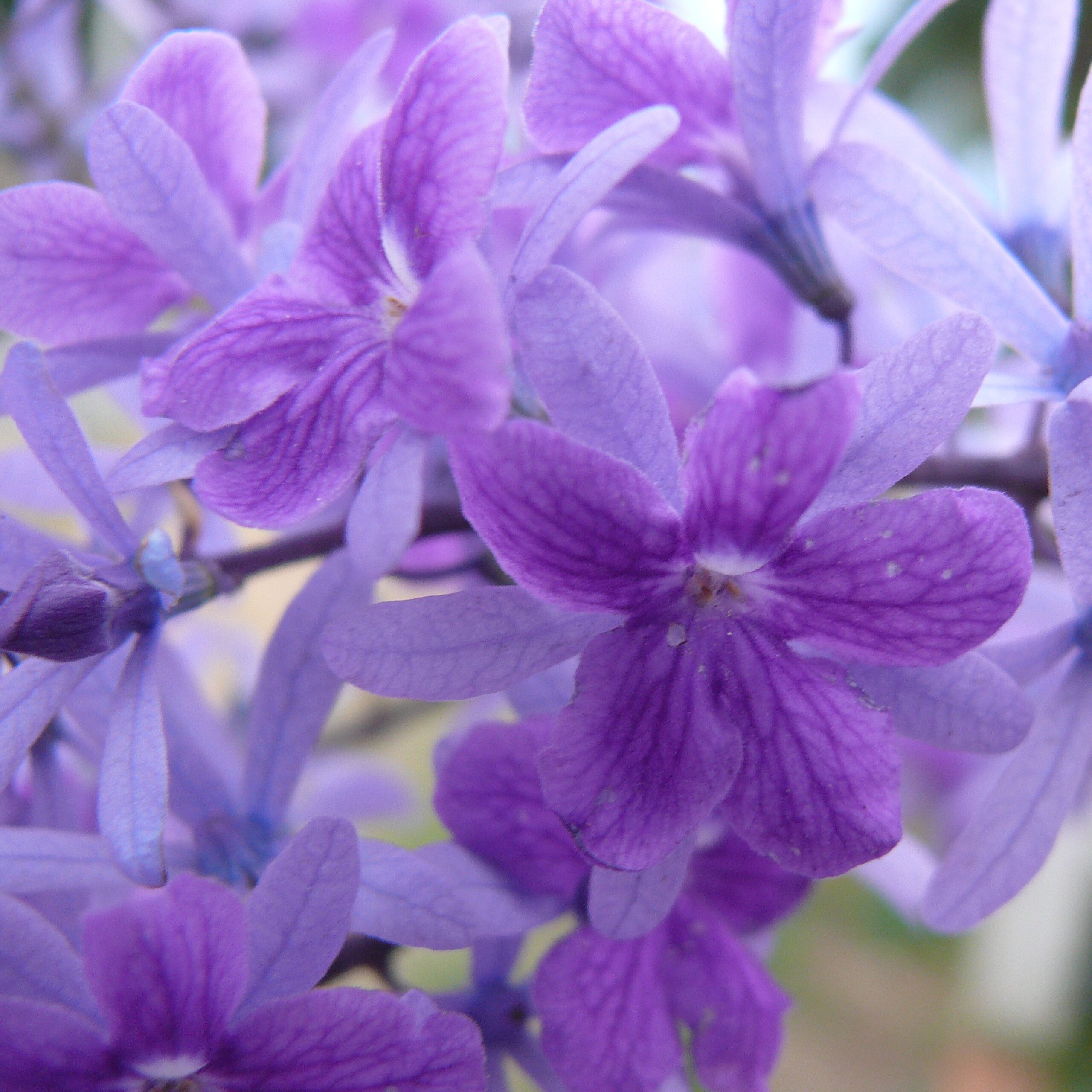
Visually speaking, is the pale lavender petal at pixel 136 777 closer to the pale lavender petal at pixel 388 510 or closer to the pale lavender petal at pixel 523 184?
the pale lavender petal at pixel 388 510

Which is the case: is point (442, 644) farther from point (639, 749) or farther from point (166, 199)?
point (166, 199)

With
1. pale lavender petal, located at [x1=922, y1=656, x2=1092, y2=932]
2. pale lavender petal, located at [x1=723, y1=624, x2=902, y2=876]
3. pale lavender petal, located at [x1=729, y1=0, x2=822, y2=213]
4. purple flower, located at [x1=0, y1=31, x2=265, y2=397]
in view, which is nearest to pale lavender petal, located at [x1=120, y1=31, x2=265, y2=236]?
purple flower, located at [x1=0, y1=31, x2=265, y2=397]

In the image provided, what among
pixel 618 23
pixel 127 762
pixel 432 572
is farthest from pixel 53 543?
pixel 618 23

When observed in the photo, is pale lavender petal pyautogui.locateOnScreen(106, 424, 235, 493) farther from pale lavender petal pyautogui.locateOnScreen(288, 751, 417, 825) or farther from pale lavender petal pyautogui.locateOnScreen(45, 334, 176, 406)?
pale lavender petal pyautogui.locateOnScreen(288, 751, 417, 825)

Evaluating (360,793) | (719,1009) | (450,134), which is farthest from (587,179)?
(360,793)

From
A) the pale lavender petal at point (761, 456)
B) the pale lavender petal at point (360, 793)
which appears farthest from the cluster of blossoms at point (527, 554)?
the pale lavender petal at point (360, 793)

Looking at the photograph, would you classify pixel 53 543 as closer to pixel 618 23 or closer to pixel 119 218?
pixel 119 218
